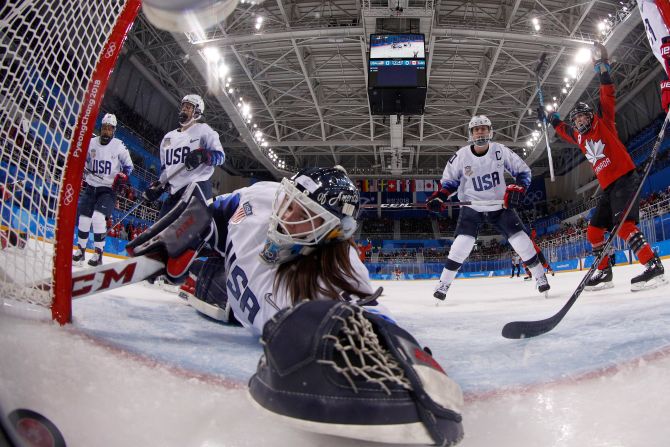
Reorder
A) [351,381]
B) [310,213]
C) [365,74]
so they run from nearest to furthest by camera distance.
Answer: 1. [351,381]
2. [310,213]
3. [365,74]

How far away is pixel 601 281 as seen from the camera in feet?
5.46

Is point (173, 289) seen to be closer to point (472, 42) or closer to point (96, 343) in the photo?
point (96, 343)

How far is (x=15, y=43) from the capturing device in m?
0.68

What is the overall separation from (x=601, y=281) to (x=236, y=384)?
174 centimetres

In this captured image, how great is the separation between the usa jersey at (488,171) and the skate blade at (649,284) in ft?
2.50

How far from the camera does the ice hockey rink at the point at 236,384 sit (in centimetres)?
40

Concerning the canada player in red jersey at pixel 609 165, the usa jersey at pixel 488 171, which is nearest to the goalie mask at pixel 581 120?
the canada player in red jersey at pixel 609 165

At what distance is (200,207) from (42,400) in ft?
1.72

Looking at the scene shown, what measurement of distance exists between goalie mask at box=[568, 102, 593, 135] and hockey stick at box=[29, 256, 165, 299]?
1.77 m

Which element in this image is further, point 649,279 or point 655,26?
point 649,279

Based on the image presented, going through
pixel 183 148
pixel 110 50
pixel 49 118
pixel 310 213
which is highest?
pixel 183 148

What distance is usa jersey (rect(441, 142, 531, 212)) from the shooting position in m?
2.11

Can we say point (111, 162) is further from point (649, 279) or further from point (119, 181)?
point (649, 279)

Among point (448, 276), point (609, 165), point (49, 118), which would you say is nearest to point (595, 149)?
point (609, 165)
